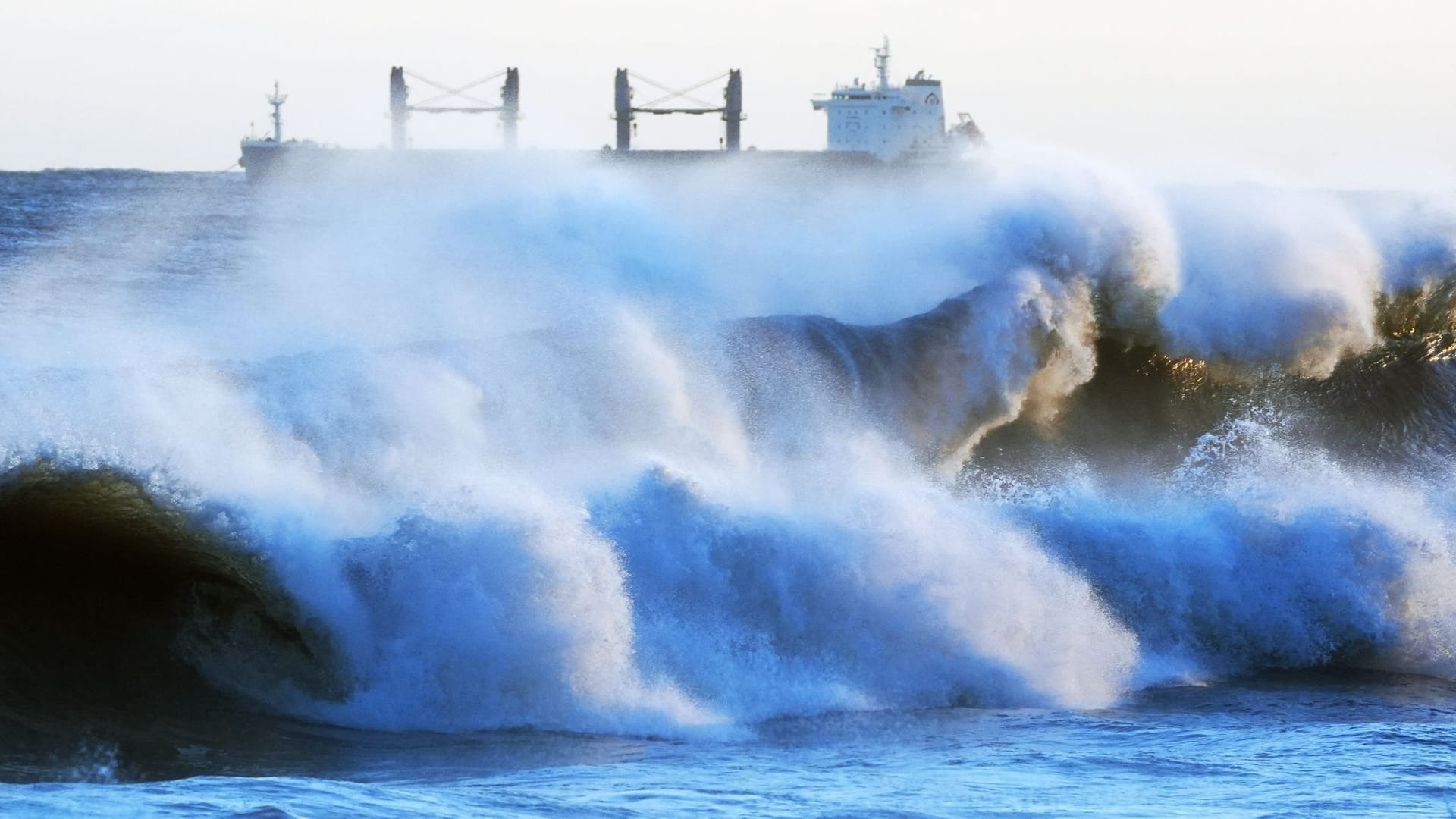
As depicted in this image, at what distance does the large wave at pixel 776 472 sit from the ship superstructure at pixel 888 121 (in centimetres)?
7287

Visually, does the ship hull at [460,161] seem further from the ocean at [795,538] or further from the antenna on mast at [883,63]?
the ocean at [795,538]

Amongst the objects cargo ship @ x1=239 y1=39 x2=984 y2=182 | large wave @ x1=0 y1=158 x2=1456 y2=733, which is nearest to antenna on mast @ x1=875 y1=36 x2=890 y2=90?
cargo ship @ x1=239 y1=39 x2=984 y2=182

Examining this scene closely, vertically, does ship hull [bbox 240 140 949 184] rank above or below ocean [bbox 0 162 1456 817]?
above

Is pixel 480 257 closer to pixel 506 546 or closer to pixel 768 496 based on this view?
pixel 768 496

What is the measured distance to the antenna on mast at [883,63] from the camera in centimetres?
9656

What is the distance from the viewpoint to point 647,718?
432 inches

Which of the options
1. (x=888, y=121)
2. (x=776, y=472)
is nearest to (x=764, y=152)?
(x=888, y=121)

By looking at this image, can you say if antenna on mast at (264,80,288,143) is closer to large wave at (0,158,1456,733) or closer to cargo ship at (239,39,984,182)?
cargo ship at (239,39,984,182)

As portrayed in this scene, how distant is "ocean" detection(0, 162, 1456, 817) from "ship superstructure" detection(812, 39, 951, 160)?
243ft

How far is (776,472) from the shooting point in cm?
1440

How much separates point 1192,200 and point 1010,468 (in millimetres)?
5300

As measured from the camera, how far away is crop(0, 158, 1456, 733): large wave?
11430 millimetres

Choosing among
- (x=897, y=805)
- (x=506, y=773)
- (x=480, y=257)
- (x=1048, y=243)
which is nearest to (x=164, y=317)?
(x=480, y=257)

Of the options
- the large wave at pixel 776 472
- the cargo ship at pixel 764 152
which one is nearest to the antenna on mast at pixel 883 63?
the cargo ship at pixel 764 152
